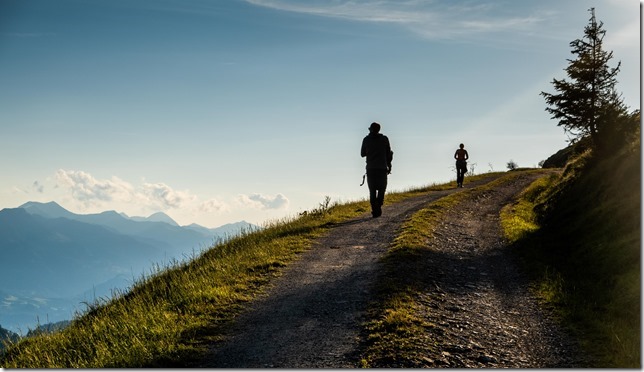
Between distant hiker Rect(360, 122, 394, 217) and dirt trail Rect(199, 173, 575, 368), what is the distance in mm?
3908

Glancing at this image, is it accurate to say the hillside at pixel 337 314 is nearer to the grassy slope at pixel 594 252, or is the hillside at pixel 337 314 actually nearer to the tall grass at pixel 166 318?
the tall grass at pixel 166 318

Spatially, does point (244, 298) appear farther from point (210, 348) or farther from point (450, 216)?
point (450, 216)

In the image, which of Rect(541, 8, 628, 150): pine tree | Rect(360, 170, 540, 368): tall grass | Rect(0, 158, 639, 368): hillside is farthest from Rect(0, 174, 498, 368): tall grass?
Rect(541, 8, 628, 150): pine tree

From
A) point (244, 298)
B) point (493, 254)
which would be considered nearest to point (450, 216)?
point (493, 254)

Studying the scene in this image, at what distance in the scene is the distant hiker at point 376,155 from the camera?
60.1 feet

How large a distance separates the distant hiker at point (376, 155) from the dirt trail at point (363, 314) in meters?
3.91

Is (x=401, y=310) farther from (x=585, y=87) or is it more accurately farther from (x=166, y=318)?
(x=585, y=87)

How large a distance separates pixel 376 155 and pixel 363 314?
34.5 feet

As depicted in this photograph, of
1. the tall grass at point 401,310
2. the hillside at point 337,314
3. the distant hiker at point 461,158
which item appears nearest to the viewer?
the tall grass at point 401,310

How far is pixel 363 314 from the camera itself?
855 cm

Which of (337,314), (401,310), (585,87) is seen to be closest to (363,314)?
(337,314)

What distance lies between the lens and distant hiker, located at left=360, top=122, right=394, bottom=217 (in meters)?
18.3

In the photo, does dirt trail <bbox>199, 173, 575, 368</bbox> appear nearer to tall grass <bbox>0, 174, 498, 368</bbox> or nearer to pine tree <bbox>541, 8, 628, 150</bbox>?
tall grass <bbox>0, 174, 498, 368</bbox>

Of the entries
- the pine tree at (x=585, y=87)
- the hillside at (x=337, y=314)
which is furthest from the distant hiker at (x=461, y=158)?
the hillside at (x=337, y=314)
